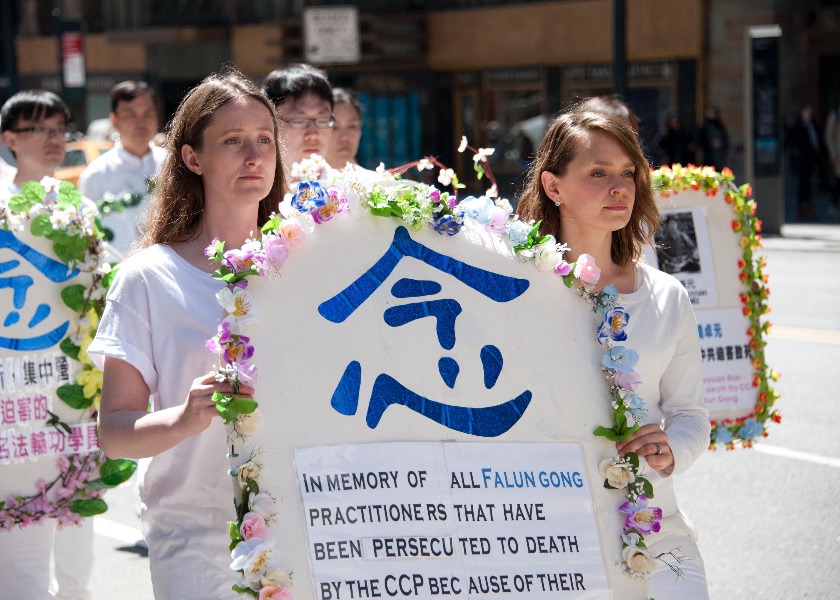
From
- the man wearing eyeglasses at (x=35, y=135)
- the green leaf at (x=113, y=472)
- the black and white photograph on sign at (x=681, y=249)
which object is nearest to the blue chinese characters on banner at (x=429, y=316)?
the green leaf at (x=113, y=472)

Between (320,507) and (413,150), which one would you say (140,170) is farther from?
(413,150)

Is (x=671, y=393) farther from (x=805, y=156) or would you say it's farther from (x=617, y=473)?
(x=805, y=156)

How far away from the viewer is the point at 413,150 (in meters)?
29.2

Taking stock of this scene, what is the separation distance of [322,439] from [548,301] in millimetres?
599

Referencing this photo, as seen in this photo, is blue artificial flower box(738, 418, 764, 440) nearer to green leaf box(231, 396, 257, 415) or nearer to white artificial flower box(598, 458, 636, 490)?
white artificial flower box(598, 458, 636, 490)

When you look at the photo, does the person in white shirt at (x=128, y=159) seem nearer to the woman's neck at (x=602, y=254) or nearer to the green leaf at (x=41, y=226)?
the green leaf at (x=41, y=226)

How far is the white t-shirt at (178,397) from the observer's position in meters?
2.89

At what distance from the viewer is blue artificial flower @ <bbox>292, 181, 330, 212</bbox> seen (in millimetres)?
2748

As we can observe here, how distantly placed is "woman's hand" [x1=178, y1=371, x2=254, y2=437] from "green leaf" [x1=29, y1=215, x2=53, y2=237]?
2.06m

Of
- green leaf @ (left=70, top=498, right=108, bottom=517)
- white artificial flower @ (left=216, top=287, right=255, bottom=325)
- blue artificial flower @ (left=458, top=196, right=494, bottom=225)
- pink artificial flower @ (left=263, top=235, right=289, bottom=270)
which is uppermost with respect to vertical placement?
blue artificial flower @ (left=458, top=196, right=494, bottom=225)

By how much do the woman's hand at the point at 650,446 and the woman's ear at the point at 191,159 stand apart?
1254 millimetres

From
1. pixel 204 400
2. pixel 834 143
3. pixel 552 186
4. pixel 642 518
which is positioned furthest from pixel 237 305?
pixel 834 143

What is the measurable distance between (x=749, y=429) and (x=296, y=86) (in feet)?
8.13

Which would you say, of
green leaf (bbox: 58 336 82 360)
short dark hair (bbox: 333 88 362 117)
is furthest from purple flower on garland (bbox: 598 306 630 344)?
short dark hair (bbox: 333 88 362 117)
